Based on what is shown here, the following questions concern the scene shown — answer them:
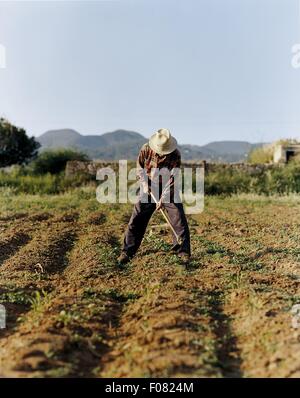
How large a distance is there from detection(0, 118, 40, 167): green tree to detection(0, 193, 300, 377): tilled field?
17.3 m

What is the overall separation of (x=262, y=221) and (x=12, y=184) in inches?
391

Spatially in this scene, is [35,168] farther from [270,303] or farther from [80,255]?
→ [270,303]

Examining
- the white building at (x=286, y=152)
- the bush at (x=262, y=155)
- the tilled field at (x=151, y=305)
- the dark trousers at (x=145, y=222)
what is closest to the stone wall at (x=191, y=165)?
the white building at (x=286, y=152)

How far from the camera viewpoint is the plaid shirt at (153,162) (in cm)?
735

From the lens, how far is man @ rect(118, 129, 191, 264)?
23.7 feet

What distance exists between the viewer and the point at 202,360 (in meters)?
4.06

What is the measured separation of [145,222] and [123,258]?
1.64 feet

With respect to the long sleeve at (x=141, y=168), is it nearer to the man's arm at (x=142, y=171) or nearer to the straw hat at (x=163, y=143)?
the man's arm at (x=142, y=171)

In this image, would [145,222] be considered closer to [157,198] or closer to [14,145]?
[157,198]

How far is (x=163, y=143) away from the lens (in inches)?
283

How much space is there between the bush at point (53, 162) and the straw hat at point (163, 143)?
1556 cm

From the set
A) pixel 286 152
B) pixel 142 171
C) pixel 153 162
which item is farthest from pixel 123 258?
pixel 286 152

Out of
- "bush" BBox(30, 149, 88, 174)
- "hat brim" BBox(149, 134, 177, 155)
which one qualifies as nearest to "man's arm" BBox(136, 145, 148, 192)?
"hat brim" BBox(149, 134, 177, 155)
